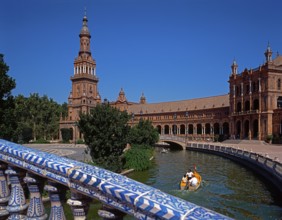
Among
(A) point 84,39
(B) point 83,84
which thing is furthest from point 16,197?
(A) point 84,39

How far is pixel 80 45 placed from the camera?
81812 mm

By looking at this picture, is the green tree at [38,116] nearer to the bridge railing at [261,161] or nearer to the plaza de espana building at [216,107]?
the plaza de espana building at [216,107]

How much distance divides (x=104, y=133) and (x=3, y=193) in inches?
727

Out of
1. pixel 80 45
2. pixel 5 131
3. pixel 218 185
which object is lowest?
pixel 218 185

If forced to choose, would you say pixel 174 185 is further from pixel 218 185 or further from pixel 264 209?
pixel 264 209

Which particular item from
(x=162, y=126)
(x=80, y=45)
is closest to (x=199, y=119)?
(x=162, y=126)

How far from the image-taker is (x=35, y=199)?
2.91 metres

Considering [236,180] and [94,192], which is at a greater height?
[94,192]

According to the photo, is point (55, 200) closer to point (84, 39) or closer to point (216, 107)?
point (216, 107)

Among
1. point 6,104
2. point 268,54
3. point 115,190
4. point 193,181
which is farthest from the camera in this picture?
point 268,54

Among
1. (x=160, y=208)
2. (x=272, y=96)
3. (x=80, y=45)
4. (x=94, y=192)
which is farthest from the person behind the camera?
(x=80, y=45)

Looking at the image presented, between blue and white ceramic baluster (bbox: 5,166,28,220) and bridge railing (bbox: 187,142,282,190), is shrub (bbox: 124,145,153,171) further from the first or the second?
blue and white ceramic baluster (bbox: 5,166,28,220)

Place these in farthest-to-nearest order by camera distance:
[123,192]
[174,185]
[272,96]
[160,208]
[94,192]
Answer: [272,96], [174,185], [94,192], [123,192], [160,208]

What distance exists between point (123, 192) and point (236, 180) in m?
23.4
